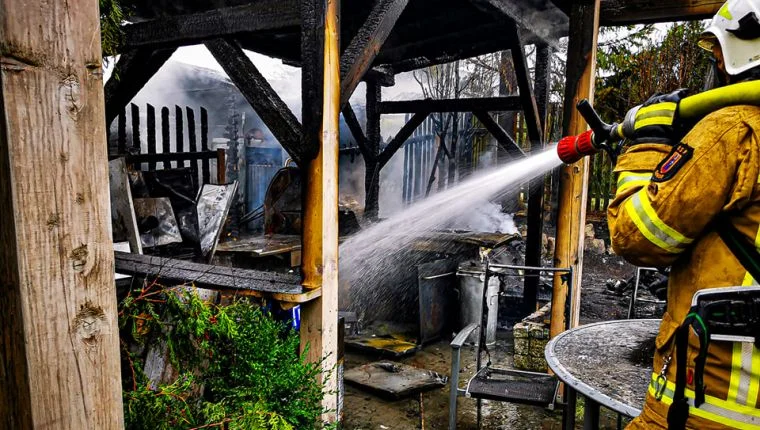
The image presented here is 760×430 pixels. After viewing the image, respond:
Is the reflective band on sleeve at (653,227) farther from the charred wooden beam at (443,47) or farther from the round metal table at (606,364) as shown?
the charred wooden beam at (443,47)

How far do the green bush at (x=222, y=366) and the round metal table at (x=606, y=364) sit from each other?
1361 millimetres

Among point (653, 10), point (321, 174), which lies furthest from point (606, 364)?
point (653, 10)

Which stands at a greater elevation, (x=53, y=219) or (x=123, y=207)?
(x=53, y=219)

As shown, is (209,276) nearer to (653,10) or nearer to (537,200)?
(653,10)

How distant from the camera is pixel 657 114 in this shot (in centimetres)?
178

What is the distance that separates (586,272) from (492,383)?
6.57 meters

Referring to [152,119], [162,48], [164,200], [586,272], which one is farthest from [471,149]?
[162,48]

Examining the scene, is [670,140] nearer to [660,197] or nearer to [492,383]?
[660,197]

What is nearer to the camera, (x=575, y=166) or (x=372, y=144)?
(x=575, y=166)

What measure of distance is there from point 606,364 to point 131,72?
369 centimetres

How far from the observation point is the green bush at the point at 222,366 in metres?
2.37

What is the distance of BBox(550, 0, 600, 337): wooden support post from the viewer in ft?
14.2

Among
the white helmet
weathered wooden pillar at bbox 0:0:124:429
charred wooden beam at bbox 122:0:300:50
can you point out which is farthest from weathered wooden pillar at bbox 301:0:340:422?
the white helmet

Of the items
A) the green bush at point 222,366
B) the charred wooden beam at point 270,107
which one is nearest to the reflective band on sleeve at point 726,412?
the green bush at point 222,366
